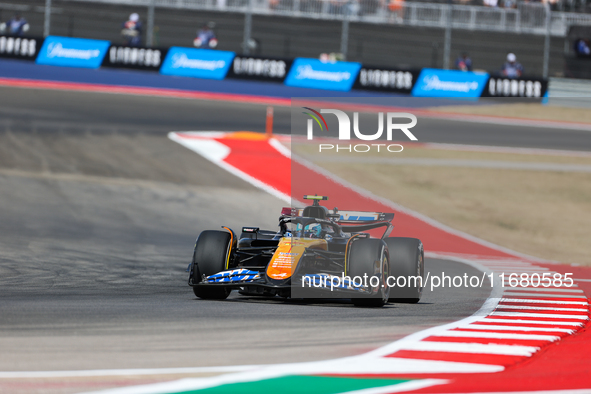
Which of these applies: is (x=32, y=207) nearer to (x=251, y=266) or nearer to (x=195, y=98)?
(x=251, y=266)

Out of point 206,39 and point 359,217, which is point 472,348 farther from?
point 206,39

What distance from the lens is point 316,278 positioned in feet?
27.6

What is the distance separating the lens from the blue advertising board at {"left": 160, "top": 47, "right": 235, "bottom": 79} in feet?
93.1

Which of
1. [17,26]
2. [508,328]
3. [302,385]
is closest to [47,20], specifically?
[17,26]

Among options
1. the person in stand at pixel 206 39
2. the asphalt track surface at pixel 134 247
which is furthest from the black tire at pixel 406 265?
the person in stand at pixel 206 39

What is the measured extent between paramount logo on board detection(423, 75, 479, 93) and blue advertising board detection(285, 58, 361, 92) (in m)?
2.35

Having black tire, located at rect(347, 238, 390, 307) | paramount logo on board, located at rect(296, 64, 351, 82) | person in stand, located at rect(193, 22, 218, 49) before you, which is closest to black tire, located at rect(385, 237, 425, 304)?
black tire, located at rect(347, 238, 390, 307)

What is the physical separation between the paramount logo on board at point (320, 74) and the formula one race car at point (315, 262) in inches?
735

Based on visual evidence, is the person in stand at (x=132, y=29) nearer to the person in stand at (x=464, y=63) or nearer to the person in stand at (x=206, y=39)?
the person in stand at (x=206, y=39)

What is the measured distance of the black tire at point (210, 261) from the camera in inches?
351

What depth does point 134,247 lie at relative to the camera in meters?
13.8

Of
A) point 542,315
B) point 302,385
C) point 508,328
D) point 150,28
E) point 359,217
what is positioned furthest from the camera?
point 150,28

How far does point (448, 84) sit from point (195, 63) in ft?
27.9

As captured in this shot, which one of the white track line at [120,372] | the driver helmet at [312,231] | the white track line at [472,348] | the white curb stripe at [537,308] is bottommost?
the white curb stripe at [537,308]
